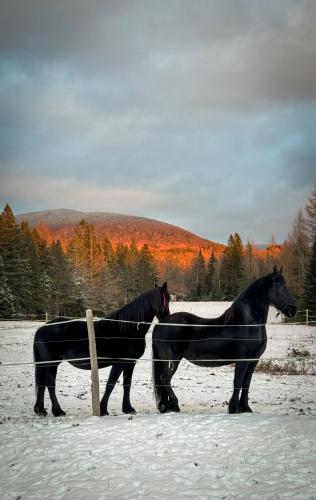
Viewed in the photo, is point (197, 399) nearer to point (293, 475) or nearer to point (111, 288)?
point (293, 475)

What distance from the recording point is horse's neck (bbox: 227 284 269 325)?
689 centimetres

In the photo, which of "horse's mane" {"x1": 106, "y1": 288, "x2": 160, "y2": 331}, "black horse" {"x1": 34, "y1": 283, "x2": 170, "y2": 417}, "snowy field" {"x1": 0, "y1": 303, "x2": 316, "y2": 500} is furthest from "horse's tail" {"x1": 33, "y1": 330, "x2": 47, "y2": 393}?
"horse's mane" {"x1": 106, "y1": 288, "x2": 160, "y2": 331}

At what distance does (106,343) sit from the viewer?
7.39m

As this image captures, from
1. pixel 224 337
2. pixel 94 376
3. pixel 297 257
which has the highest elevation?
pixel 297 257

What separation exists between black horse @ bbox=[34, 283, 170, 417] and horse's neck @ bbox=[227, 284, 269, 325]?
1341 mm

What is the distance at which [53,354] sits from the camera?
751 cm

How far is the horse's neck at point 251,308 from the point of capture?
22.6ft

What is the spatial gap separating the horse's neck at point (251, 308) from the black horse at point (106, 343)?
1.34 m

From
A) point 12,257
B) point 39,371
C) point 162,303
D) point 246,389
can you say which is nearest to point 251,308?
point 246,389

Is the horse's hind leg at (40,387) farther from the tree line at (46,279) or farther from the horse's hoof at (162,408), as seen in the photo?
the tree line at (46,279)

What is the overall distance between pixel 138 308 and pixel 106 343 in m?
0.91

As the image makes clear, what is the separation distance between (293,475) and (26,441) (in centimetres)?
368

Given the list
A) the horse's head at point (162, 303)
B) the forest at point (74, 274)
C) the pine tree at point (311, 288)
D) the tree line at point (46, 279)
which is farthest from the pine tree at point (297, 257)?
the horse's head at point (162, 303)

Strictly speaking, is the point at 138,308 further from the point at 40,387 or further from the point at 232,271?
the point at 232,271
